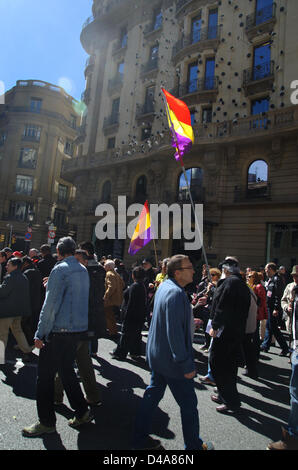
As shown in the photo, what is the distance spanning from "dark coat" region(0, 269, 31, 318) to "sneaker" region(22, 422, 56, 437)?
255 cm

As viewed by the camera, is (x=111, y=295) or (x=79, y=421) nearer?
(x=79, y=421)

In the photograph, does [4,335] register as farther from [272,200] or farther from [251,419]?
[272,200]

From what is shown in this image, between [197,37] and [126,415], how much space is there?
905 inches

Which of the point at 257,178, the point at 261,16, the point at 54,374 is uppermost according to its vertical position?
the point at 261,16

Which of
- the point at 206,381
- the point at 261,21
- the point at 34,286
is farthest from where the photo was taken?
the point at 261,21

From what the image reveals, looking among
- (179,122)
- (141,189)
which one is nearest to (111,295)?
(179,122)

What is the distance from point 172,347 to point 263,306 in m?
5.08

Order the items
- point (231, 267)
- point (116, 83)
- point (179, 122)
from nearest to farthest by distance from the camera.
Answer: point (231, 267), point (179, 122), point (116, 83)

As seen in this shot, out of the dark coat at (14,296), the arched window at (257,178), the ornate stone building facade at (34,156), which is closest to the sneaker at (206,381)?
the dark coat at (14,296)

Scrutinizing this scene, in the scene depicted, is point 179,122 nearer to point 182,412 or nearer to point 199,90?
point 182,412

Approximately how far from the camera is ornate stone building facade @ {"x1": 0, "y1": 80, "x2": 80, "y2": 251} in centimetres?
3762

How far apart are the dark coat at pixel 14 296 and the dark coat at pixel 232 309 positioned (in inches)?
129

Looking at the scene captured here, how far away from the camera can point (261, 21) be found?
1841cm

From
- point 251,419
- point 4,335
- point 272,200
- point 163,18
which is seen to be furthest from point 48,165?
point 251,419
